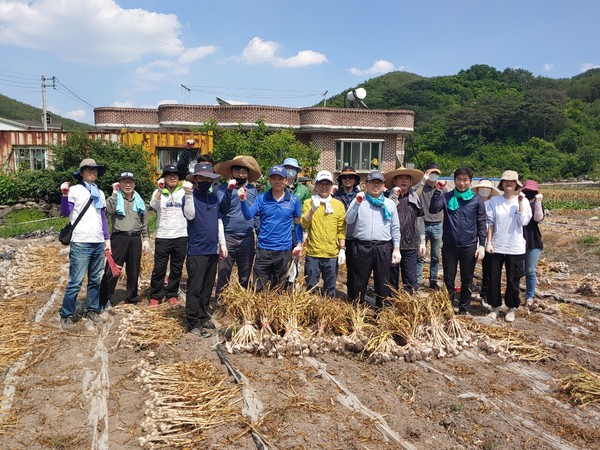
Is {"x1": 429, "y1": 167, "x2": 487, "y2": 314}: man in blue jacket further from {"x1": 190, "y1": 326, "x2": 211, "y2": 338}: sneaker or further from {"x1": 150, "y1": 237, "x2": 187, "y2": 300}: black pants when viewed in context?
{"x1": 150, "y1": 237, "x2": 187, "y2": 300}: black pants

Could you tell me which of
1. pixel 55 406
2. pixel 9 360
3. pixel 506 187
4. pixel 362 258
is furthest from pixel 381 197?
pixel 9 360

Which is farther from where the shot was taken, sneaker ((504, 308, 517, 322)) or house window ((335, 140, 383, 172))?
house window ((335, 140, 383, 172))

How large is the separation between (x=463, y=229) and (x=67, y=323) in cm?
474

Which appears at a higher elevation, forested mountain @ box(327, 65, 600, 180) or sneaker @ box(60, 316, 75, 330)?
forested mountain @ box(327, 65, 600, 180)

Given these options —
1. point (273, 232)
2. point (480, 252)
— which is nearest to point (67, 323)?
point (273, 232)

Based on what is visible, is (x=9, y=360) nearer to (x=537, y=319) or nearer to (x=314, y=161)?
(x=537, y=319)

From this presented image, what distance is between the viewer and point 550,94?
245 feet

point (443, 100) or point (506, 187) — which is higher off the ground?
point (443, 100)

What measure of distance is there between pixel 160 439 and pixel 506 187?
186 inches

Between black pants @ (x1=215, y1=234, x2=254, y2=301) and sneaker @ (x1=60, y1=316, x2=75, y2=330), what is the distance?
1.65 meters

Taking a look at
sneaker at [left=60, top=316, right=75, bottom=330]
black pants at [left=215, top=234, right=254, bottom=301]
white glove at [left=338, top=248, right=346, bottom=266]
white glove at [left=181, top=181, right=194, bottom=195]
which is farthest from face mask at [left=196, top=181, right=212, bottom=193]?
sneaker at [left=60, top=316, right=75, bottom=330]

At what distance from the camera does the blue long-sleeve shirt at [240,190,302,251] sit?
529 cm

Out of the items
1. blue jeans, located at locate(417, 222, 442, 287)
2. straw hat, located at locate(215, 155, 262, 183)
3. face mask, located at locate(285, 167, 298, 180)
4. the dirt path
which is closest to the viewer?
the dirt path

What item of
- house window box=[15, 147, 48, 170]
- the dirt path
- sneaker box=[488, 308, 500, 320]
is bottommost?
the dirt path
